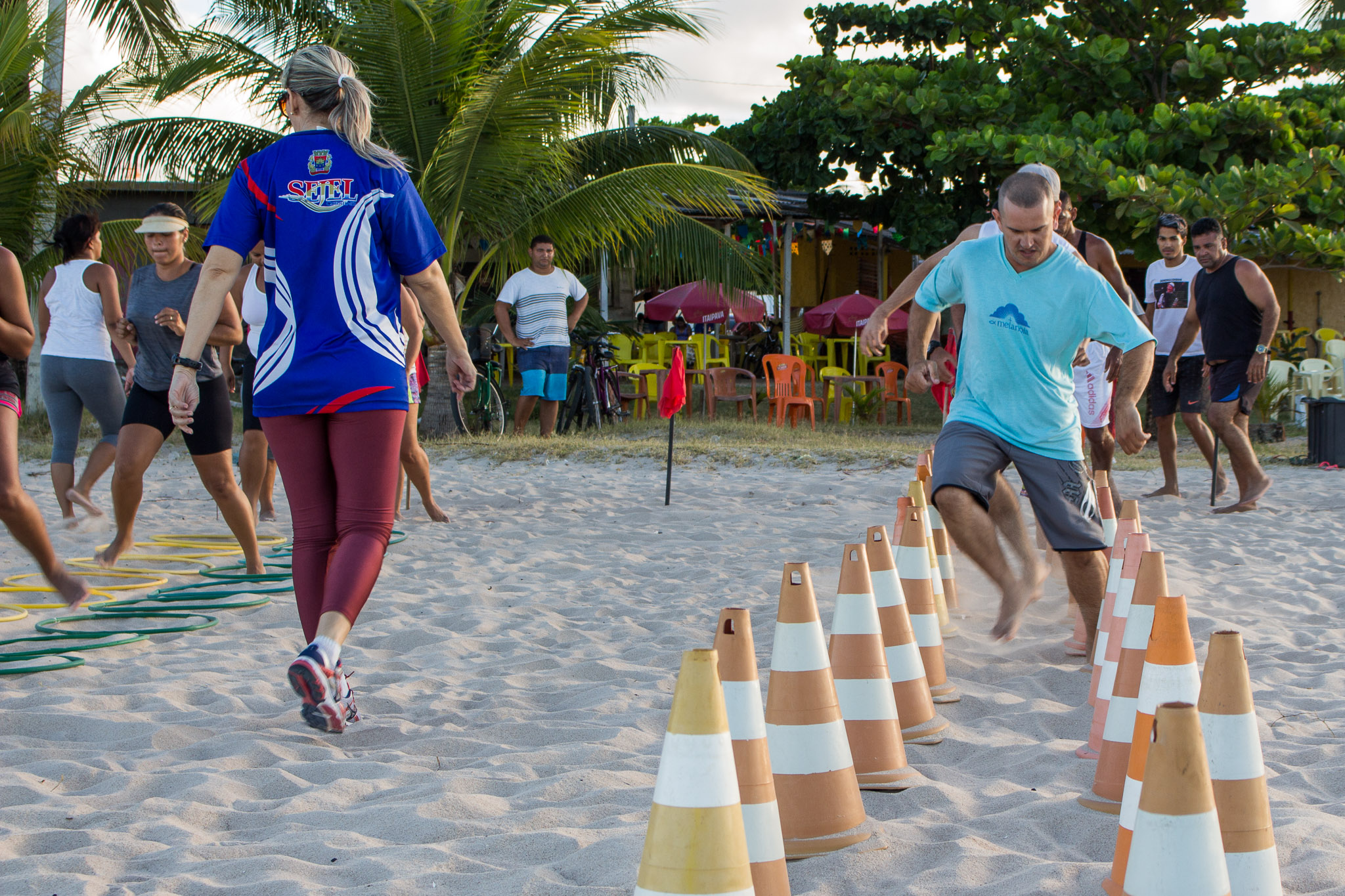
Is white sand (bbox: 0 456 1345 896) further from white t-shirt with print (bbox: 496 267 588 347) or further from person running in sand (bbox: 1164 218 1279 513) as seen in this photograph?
white t-shirt with print (bbox: 496 267 588 347)

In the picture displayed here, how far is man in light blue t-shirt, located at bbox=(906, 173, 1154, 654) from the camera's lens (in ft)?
13.9

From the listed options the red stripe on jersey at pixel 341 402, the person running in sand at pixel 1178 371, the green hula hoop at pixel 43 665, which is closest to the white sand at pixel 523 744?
the green hula hoop at pixel 43 665

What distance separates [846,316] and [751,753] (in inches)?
625

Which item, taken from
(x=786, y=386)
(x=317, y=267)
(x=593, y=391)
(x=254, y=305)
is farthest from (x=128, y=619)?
(x=786, y=386)

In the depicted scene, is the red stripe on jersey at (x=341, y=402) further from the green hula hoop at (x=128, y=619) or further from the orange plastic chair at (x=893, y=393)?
the orange plastic chair at (x=893, y=393)

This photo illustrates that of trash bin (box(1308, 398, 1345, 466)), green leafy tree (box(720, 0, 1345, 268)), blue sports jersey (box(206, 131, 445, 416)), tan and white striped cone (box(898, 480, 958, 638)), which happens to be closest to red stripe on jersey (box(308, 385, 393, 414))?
blue sports jersey (box(206, 131, 445, 416))

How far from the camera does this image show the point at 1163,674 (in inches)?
98.6

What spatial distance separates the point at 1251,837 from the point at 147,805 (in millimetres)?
2584

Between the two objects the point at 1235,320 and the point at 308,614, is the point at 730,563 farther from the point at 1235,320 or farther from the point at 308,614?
the point at 1235,320

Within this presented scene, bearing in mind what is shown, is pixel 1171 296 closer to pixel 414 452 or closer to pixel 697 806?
pixel 414 452

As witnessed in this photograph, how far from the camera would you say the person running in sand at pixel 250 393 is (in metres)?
6.18

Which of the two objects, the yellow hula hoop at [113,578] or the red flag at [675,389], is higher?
the red flag at [675,389]

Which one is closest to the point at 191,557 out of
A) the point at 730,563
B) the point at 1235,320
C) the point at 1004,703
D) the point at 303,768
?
the point at 730,563

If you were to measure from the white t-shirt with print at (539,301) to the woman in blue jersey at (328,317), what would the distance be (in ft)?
25.0
